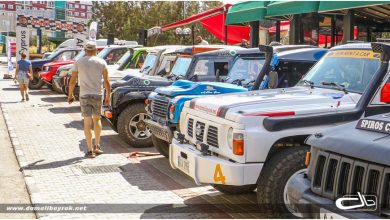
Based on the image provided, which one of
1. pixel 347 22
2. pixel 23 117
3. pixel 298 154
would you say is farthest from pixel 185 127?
pixel 23 117

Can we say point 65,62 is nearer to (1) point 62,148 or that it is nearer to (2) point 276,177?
(1) point 62,148

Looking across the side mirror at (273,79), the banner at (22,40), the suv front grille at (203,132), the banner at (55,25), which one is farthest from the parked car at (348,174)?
the banner at (55,25)

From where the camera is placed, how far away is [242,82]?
25.4 ft

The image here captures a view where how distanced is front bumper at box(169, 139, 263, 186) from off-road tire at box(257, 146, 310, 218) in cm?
10

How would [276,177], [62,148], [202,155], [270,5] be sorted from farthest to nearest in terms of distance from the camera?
[270,5], [62,148], [202,155], [276,177]

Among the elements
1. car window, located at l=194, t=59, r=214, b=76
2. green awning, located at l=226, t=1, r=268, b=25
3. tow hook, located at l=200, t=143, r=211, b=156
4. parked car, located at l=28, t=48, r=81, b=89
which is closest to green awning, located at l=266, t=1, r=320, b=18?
green awning, located at l=226, t=1, r=268, b=25

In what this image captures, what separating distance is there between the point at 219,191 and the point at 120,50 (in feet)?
30.4

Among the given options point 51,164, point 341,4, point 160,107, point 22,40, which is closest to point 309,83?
point 160,107

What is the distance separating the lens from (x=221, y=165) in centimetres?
487

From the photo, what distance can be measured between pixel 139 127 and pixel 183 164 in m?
3.74

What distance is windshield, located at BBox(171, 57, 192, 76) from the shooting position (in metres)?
9.49

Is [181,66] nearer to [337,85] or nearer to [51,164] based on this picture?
[51,164]

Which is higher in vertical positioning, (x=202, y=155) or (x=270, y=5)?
(x=270, y=5)

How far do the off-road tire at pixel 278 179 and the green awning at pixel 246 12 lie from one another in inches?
369
